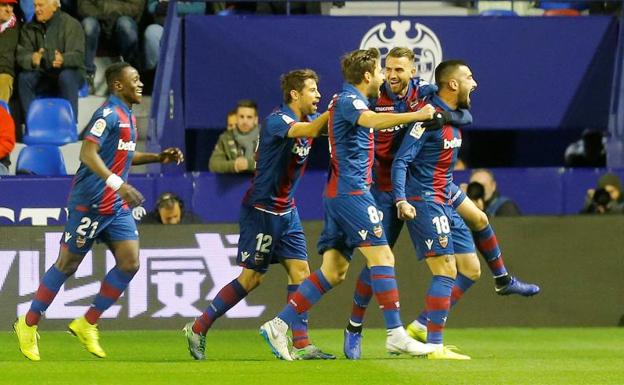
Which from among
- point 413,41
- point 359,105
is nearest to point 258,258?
point 359,105

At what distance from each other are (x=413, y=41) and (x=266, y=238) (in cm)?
624

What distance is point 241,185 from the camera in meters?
15.0

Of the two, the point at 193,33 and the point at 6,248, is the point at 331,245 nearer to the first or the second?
the point at 6,248

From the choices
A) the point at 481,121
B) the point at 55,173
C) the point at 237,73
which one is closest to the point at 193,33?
the point at 237,73

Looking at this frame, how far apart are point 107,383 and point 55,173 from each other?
279 inches

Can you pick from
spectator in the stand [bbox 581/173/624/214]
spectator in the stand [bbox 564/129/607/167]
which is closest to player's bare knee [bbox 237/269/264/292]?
spectator in the stand [bbox 581/173/624/214]

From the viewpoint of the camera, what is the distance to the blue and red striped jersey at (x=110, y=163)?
35.0 feet

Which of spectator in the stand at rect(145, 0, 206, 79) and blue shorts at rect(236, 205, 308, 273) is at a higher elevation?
spectator in the stand at rect(145, 0, 206, 79)

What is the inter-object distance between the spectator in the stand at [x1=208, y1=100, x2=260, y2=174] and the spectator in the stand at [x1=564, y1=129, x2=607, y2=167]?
14.3 feet

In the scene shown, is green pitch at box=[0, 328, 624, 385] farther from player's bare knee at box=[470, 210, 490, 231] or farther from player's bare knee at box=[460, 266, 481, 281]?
player's bare knee at box=[470, 210, 490, 231]

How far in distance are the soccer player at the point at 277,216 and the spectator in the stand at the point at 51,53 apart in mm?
5680

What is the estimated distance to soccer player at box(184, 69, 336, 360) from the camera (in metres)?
10.5

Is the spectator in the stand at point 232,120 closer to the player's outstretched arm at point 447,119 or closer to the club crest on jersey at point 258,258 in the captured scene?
the club crest on jersey at point 258,258

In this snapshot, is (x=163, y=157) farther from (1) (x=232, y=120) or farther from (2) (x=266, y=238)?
(1) (x=232, y=120)
